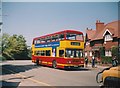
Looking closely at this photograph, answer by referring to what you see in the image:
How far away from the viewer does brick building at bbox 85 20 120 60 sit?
Result: 39184 mm

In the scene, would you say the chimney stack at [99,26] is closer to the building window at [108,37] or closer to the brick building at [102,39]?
the brick building at [102,39]

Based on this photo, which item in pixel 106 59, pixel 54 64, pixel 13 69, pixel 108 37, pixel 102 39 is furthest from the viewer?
pixel 102 39

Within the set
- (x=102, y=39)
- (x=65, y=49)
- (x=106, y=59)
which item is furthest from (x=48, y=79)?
(x=102, y=39)

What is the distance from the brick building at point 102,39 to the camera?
1543 inches

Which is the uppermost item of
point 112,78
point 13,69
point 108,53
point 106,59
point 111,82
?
point 108,53

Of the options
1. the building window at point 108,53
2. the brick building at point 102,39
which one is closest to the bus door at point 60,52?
the brick building at point 102,39

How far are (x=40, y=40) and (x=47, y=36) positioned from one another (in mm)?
2964

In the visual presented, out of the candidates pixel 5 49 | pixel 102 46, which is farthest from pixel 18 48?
pixel 102 46

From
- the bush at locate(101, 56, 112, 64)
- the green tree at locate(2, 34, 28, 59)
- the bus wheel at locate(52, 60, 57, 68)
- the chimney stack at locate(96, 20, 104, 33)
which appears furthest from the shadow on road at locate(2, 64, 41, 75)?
the green tree at locate(2, 34, 28, 59)

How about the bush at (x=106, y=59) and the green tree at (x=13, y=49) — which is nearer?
the bush at (x=106, y=59)

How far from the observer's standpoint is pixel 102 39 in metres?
42.6

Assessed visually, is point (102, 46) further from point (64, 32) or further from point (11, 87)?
point (11, 87)

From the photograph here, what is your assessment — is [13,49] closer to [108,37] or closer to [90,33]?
[90,33]

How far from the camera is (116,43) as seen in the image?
125ft
